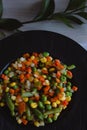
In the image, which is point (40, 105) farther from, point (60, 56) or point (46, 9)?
point (46, 9)

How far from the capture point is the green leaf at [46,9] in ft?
3.09

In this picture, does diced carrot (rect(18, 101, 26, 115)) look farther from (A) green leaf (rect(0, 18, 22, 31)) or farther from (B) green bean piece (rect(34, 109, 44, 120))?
(A) green leaf (rect(0, 18, 22, 31))

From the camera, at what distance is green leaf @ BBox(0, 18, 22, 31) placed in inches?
36.7

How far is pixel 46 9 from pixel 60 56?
174 mm

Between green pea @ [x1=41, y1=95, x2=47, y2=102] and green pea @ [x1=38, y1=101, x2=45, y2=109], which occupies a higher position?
green pea @ [x1=41, y1=95, x2=47, y2=102]

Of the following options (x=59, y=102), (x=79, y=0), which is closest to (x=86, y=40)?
(x=79, y=0)

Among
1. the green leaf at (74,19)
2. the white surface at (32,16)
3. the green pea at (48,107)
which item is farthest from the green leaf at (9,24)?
the green pea at (48,107)

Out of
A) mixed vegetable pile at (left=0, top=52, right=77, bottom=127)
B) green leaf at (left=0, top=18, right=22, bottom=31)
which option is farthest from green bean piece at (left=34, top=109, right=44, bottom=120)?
green leaf at (left=0, top=18, right=22, bottom=31)

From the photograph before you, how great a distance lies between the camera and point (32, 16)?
995 mm

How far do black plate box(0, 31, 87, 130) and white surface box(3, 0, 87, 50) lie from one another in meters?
0.10

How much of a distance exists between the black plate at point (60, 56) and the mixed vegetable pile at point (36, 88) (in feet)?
0.05

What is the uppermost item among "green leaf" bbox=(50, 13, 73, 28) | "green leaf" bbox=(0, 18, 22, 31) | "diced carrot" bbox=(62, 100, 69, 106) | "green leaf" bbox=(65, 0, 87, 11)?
"green leaf" bbox=(65, 0, 87, 11)

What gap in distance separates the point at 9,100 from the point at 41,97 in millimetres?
83

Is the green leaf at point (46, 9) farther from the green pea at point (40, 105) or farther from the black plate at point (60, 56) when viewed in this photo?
the green pea at point (40, 105)
